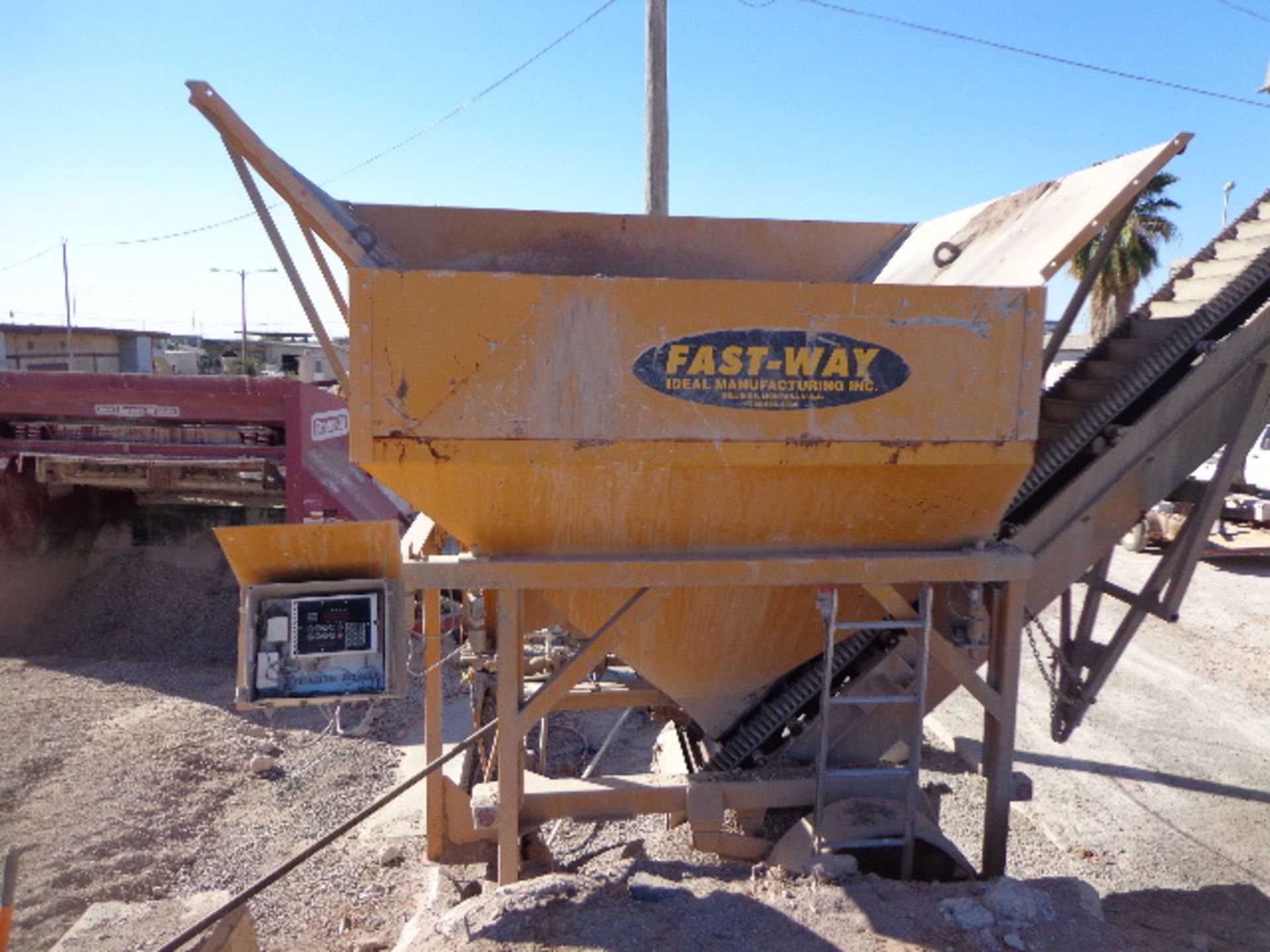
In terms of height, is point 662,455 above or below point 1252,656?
above

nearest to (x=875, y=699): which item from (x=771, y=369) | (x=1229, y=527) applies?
(x=771, y=369)

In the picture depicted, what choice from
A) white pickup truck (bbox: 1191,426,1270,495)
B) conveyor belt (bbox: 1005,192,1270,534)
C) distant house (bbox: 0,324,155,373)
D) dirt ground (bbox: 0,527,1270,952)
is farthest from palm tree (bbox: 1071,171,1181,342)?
distant house (bbox: 0,324,155,373)

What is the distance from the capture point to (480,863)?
4453 millimetres

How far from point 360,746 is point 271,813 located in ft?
3.63

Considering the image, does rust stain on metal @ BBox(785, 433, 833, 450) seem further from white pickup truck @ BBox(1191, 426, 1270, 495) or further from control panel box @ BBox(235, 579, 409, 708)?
white pickup truck @ BBox(1191, 426, 1270, 495)

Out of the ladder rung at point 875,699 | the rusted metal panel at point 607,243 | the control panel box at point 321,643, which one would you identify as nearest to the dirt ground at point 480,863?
the ladder rung at point 875,699

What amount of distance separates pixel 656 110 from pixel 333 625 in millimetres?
5095

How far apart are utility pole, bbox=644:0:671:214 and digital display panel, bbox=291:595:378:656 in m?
4.64

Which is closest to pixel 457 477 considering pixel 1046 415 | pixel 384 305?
pixel 384 305

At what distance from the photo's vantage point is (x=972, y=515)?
367cm

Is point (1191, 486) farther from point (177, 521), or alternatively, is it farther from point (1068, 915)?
point (177, 521)

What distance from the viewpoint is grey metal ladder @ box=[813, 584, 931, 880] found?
142 inches

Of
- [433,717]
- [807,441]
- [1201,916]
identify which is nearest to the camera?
[807,441]

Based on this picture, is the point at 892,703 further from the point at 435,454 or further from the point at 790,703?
the point at 435,454
